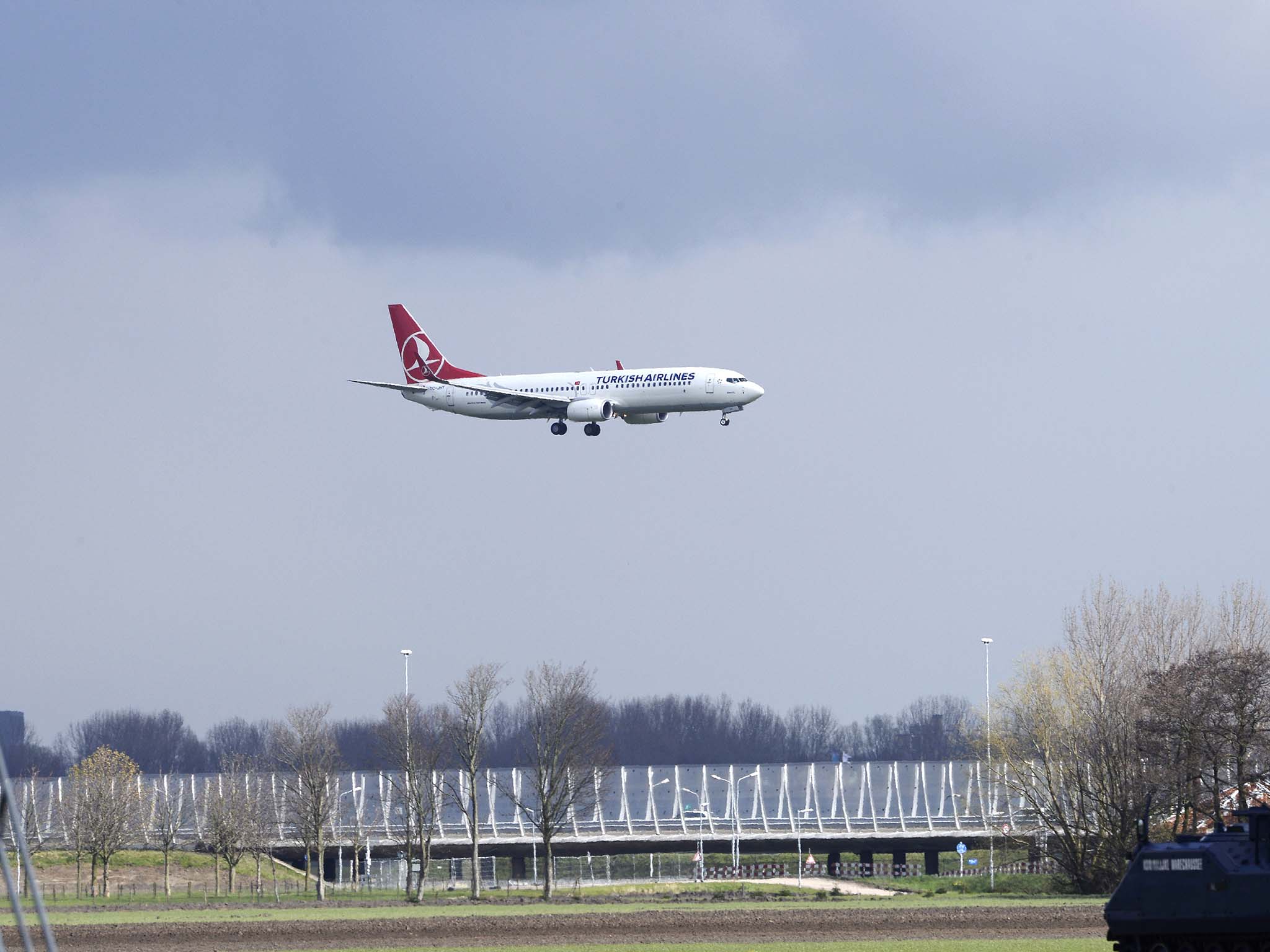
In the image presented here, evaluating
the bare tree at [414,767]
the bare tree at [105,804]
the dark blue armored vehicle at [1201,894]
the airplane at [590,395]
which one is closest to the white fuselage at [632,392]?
the airplane at [590,395]

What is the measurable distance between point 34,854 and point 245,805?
51.0 feet

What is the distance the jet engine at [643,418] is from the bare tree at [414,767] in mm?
21053

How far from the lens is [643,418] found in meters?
67.6

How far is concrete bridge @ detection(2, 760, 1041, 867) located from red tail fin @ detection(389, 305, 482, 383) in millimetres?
20193

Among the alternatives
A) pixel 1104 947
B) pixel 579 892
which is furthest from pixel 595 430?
pixel 1104 947

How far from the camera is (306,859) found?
79500mm

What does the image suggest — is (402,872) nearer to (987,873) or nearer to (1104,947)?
(987,873)

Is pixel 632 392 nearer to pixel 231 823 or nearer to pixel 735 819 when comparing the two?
pixel 231 823

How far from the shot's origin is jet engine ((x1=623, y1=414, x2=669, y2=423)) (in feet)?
222

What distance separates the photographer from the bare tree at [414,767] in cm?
7675

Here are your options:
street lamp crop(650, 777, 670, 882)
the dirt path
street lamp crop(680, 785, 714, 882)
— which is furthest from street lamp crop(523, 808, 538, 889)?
the dirt path

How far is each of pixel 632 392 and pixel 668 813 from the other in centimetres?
4980

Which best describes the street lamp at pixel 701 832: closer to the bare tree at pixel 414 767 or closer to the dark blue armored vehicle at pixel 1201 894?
the bare tree at pixel 414 767

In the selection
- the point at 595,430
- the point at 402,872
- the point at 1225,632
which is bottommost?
the point at 402,872
